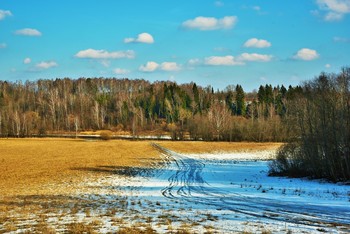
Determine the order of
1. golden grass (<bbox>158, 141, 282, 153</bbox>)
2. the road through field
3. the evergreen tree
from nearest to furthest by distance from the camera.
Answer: the road through field
golden grass (<bbox>158, 141, 282, 153</bbox>)
the evergreen tree

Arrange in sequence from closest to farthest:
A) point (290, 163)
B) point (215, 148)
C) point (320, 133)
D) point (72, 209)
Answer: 1. point (72, 209)
2. point (320, 133)
3. point (290, 163)
4. point (215, 148)

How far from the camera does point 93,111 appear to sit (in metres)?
152

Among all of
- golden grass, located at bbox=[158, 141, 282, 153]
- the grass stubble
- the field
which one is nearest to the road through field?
the field

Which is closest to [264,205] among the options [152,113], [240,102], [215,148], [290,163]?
[290,163]

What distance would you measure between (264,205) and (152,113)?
143476mm

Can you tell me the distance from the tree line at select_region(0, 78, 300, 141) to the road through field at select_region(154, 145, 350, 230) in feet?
244

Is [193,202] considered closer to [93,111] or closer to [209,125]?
[209,125]

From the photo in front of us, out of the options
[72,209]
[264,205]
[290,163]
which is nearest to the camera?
[72,209]

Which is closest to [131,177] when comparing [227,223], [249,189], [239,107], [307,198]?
[249,189]

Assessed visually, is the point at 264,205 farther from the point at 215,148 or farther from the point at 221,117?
the point at 221,117

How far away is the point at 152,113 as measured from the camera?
160250 millimetres

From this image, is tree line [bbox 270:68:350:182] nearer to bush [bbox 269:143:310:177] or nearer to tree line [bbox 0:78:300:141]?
bush [bbox 269:143:310:177]

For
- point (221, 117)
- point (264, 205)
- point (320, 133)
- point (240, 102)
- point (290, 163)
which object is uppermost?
point (240, 102)

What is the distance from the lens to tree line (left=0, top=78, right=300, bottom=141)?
102m
